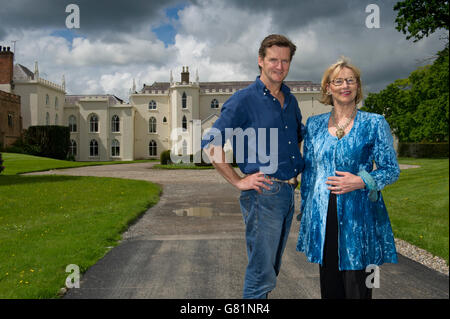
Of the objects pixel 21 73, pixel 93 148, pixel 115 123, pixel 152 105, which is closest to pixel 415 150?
pixel 152 105

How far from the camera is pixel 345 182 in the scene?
2.32 m

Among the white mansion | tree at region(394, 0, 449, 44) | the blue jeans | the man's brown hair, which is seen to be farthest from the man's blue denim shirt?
the white mansion

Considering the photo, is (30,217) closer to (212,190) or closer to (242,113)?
(212,190)

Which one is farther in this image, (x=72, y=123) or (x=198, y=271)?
(x=72, y=123)

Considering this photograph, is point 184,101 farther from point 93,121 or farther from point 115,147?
point 93,121

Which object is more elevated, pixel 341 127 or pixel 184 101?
pixel 184 101

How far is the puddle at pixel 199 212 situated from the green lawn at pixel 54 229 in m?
1.09

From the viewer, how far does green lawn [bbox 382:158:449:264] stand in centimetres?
118

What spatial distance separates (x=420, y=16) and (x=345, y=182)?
1827 centimetres

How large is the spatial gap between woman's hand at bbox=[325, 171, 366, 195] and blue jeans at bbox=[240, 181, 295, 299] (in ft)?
0.99

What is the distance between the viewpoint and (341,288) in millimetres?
Answer: 2508

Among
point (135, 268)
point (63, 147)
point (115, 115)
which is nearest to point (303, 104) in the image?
point (115, 115)

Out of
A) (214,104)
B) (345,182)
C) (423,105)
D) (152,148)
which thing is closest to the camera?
(345,182)

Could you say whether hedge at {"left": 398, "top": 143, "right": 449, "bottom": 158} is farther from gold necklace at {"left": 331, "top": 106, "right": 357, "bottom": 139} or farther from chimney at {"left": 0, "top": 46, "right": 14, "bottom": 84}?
chimney at {"left": 0, "top": 46, "right": 14, "bottom": 84}
